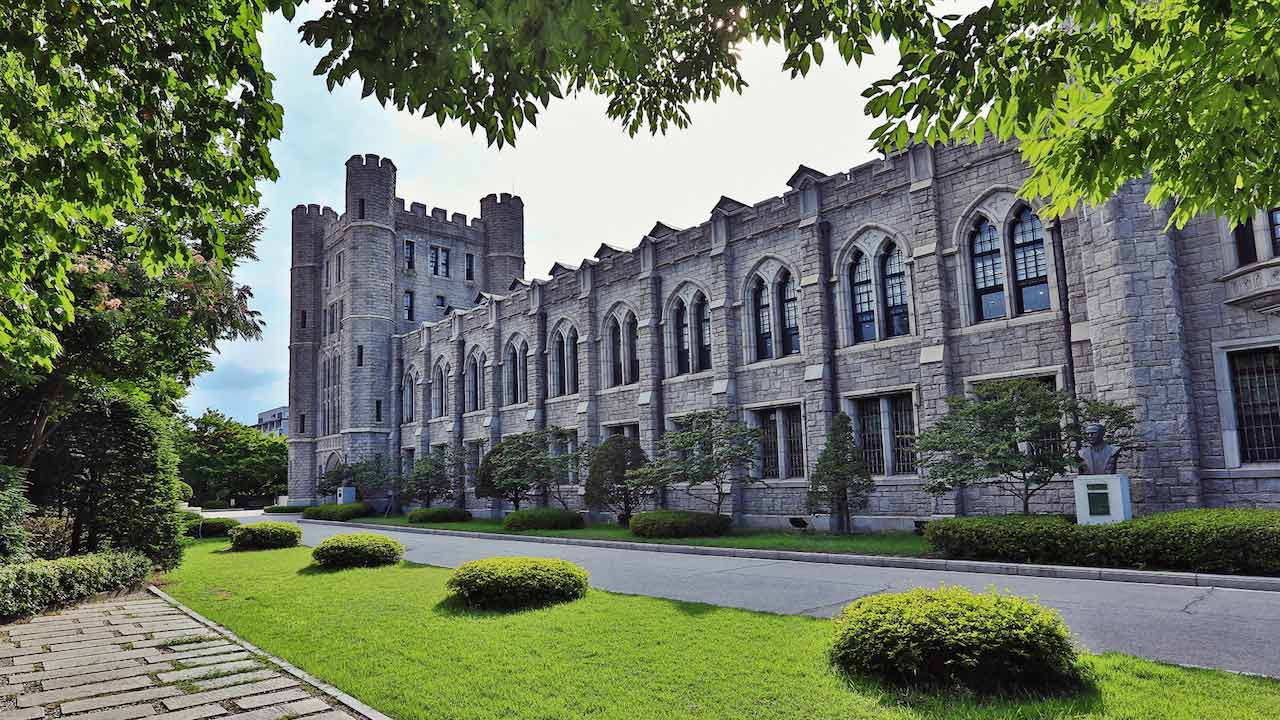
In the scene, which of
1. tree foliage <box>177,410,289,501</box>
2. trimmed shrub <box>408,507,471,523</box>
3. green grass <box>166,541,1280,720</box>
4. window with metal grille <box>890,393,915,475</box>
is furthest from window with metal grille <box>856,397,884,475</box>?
tree foliage <box>177,410,289,501</box>

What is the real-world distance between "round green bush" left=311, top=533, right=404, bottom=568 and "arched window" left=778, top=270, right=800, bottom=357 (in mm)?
13697

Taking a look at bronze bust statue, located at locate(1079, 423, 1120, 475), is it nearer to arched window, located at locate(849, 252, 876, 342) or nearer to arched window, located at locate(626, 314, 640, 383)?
arched window, located at locate(849, 252, 876, 342)

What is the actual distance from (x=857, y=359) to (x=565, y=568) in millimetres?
13763

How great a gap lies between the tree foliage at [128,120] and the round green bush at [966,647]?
6651 mm

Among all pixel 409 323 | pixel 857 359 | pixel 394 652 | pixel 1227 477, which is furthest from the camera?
pixel 409 323

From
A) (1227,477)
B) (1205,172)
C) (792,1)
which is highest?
(792,1)

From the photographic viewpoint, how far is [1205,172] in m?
6.03

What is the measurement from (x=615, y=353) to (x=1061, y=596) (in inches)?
884

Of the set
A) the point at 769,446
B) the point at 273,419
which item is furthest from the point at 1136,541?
the point at 273,419

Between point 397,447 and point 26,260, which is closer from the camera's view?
point 26,260

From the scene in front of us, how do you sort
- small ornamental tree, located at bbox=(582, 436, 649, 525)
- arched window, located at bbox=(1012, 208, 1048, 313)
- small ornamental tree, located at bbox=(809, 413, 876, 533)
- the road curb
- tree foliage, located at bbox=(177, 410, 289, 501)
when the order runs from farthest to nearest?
tree foliage, located at bbox=(177, 410, 289, 501), small ornamental tree, located at bbox=(582, 436, 649, 525), small ornamental tree, located at bbox=(809, 413, 876, 533), arched window, located at bbox=(1012, 208, 1048, 313), the road curb

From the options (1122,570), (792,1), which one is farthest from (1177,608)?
(792,1)

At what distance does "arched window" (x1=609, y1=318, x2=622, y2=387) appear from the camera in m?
30.9

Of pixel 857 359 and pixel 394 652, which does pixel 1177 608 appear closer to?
pixel 394 652
